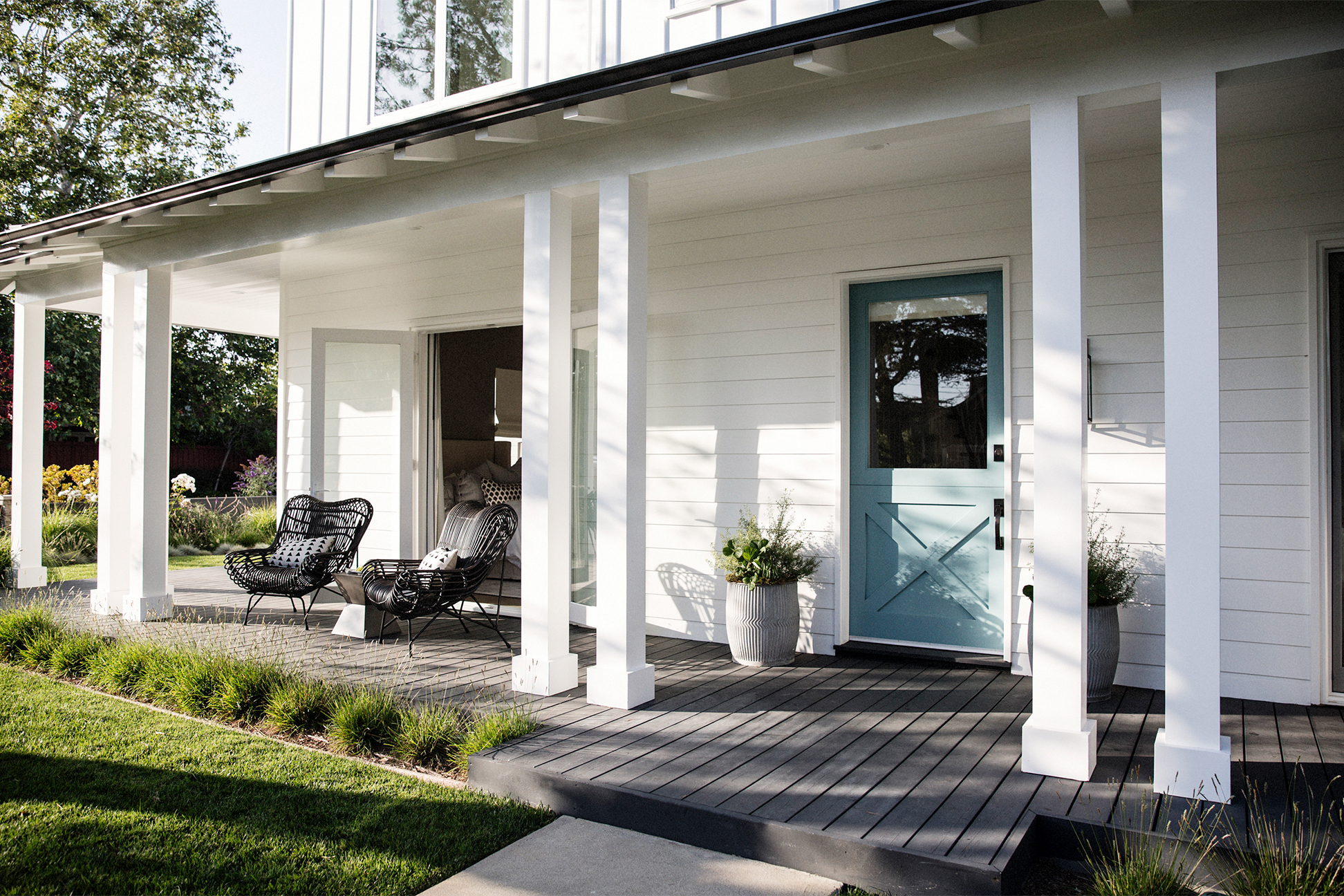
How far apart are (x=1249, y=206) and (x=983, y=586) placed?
228cm

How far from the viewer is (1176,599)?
2922 millimetres

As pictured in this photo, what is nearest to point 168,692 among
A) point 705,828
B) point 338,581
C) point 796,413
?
point 338,581

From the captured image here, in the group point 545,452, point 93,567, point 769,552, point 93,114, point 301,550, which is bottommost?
point 93,567

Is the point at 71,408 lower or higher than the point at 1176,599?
higher

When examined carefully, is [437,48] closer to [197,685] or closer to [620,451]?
[620,451]

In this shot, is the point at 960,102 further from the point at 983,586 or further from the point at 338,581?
the point at 338,581

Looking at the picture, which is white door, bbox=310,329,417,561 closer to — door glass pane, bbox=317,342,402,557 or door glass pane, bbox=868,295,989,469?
door glass pane, bbox=317,342,402,557

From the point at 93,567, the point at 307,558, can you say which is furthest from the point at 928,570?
the point at 93,567

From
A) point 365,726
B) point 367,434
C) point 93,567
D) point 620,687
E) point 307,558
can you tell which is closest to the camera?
point 365,726

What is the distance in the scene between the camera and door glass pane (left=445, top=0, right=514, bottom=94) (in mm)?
6059

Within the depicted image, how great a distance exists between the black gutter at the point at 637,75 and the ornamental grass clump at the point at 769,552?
2516 mm

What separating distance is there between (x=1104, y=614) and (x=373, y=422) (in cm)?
583

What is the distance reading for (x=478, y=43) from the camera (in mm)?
6199

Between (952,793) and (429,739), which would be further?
(429,739)
